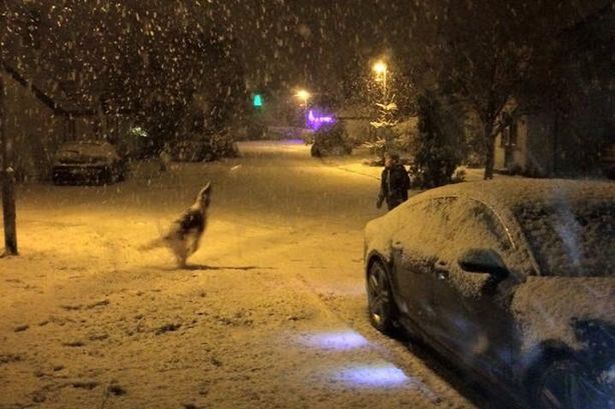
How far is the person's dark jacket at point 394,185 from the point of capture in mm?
11203

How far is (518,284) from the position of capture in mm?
4336

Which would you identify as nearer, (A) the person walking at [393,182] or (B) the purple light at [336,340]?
(B) the purple light at [336,340]

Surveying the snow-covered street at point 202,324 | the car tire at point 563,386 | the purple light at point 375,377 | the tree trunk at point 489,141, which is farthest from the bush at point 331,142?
the car tire at point 563,386

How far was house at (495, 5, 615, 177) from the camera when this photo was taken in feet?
68.6

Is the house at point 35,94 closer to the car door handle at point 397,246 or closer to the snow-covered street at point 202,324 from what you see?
the snow-covered street at point 202,324

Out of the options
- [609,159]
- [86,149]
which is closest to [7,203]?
[86,149]

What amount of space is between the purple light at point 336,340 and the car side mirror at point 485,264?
1924 mm

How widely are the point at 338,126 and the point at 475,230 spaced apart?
131ft

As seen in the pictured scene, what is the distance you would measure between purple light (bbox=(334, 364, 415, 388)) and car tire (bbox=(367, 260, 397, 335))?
2.72ft

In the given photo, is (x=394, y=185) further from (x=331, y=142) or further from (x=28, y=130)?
(x=331, y=142)

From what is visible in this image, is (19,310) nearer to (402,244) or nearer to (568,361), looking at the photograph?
(402,244)

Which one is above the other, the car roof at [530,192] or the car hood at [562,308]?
the car roof at [530,192]

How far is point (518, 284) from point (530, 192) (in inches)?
43.1

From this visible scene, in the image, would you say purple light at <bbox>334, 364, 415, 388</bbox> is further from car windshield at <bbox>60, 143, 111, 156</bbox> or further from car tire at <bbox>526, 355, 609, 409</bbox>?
car windshield at <bbox>60, 143, 111, 156</bbox>
